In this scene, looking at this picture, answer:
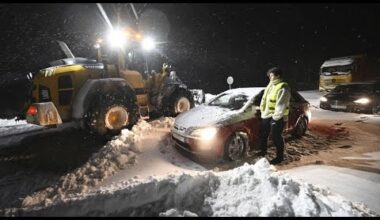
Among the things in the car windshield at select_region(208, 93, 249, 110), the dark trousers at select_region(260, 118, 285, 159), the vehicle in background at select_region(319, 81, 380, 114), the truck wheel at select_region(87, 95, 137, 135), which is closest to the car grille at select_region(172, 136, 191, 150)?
the car windshield at select_region(208, 93, 249, 110)

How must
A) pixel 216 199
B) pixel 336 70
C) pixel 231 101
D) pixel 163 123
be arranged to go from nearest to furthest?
pixel 216 199
pixel 231 101
pixel 163 123
pixel 336 70

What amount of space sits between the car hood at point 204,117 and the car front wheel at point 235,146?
1.47ft

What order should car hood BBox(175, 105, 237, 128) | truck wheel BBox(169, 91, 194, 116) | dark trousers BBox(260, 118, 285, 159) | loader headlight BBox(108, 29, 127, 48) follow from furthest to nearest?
truck wheel BBox(169, 91, 194, 116) → loader headlight BBox(108, 29, 127, 48) → car hood BBox(175, 105, 237, 128) → dark trousers BBox(260, 118, 285, 159)

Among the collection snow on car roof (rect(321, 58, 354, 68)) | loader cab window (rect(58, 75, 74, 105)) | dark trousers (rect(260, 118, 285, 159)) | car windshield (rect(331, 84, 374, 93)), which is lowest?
dark trousers (rect(260, 118, 285, 159))

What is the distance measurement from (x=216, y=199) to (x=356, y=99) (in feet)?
34.5

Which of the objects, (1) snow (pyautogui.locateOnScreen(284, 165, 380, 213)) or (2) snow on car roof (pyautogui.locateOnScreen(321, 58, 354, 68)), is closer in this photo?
(1) snow (pyautogui.locateOnScreen(284, 165, 380, 213))

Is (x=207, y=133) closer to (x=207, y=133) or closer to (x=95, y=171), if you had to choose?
(x=207, y=133)

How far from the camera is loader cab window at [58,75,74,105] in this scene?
8.64 meters

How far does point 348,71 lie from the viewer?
19.6 m

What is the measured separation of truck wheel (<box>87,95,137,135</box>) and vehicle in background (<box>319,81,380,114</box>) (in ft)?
27.9

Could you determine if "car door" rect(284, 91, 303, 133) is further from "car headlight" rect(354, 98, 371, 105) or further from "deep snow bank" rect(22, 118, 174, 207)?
"car headlight" rect(354, 98, 371, 105)

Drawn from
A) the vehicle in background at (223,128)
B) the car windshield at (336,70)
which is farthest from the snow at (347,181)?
the car windshield at (336,70)

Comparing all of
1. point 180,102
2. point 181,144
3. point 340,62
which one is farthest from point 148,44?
point 340,62

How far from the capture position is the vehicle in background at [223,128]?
20.5 ft
